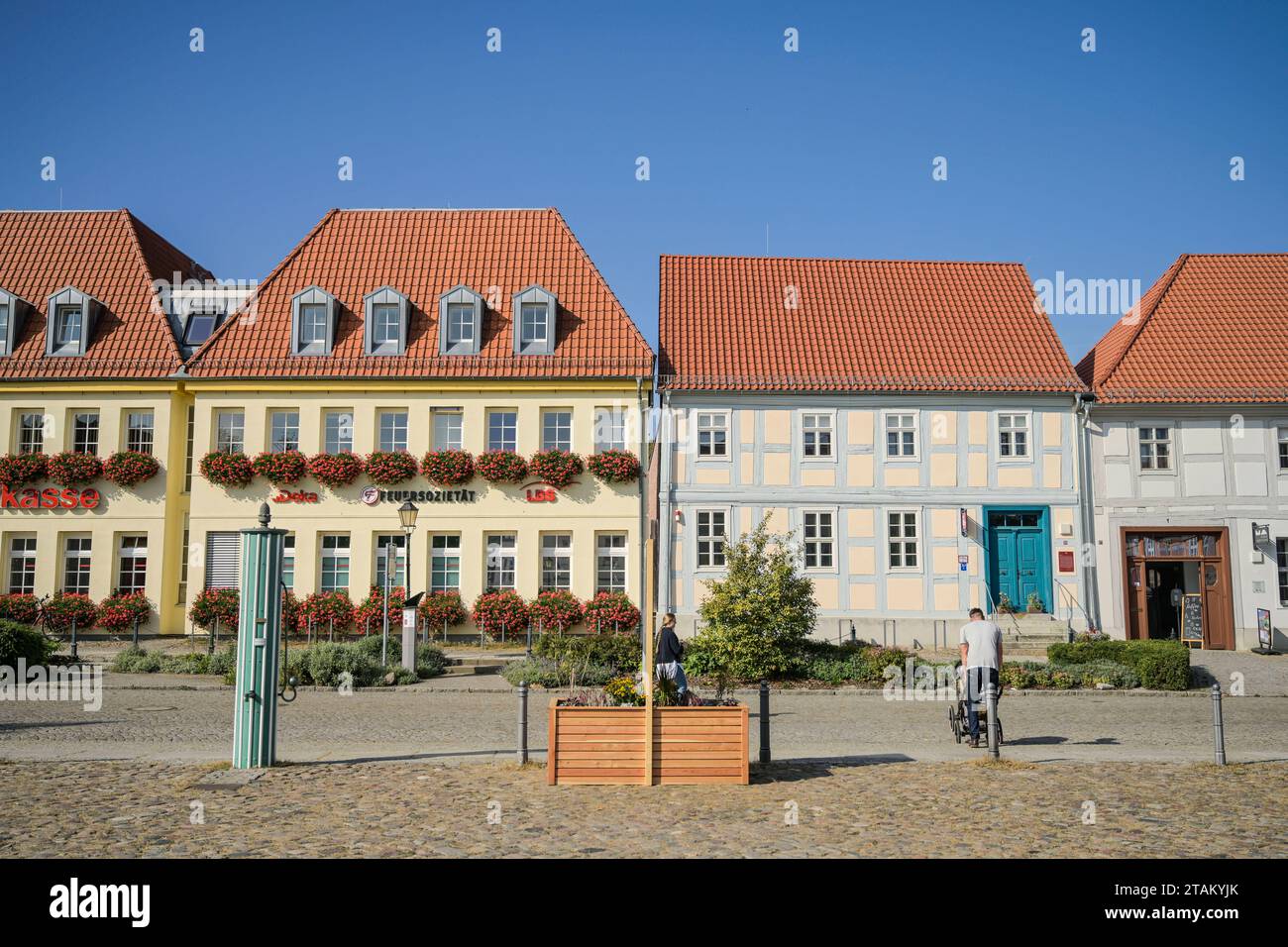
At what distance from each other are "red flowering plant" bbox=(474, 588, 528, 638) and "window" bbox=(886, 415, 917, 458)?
1050cm

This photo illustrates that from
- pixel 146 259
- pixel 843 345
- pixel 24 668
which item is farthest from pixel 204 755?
pixel 146 259

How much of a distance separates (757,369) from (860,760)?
17891 millimetres

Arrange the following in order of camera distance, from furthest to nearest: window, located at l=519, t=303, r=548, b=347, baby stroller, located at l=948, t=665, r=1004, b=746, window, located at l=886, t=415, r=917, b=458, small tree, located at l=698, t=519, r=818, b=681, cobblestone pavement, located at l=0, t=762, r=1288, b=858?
window, located at l=519, t=303, r=548, b=347, window, located at l=886, t=415, r=917, b=458, small tree, located at l=698, t=519, r=818, b=681, baby stroller, located at l=948, t=665, r=1004, b=746, cobblestone pavement, located at l=0, t=762, r=1288, b=858

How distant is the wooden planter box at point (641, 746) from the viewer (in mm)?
9969

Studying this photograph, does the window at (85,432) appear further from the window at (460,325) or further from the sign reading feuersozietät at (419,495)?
the window at (460,325)

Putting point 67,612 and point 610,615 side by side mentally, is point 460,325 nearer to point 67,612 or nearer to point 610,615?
point 610,615

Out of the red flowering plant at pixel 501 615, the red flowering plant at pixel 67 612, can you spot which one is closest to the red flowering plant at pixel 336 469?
the red flowering plant at pixel 501 615

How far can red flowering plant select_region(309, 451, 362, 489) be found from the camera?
1075 inches

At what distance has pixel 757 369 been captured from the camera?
28391 millimetres

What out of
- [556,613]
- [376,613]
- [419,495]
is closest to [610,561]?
[556,613]

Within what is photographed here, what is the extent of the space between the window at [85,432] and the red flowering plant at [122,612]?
4.18 metres

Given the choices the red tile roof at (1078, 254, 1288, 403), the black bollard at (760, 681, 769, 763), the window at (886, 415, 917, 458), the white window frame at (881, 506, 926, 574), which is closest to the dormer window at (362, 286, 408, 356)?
the window at (886, 415, 917, 458)

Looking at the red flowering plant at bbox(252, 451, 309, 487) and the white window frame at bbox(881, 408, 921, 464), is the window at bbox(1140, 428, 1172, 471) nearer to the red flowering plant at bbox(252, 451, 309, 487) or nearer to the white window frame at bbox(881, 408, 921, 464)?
the white window frame at bbox(881, 408, 921, 464)
